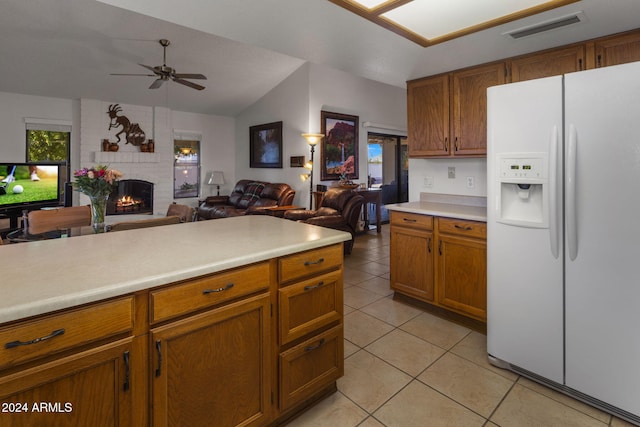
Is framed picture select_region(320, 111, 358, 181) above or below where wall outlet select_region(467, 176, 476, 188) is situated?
above

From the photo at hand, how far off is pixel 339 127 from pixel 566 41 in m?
4.29

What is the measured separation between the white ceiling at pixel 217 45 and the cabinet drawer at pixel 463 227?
1.39 m

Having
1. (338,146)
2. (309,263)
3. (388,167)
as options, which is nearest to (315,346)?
(309,263)

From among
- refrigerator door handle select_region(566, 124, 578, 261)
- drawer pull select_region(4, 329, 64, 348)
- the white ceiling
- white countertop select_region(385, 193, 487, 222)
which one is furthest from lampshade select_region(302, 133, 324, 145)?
drawer pull select_region(4, 329, 64, 348)

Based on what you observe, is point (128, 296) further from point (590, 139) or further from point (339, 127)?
point (339, 127)

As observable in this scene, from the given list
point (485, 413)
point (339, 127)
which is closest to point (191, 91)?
point (339, 127)

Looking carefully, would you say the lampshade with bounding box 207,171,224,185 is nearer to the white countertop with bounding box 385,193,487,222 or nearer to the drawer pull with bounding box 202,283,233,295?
the white countertop with bounding box 385,193,487,222

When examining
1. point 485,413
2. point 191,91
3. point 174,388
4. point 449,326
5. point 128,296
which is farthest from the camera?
point 191,91

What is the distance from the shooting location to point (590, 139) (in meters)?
1.70

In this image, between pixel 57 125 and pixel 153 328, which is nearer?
pixel 153 328

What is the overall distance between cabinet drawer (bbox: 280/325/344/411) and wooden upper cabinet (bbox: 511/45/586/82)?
2.42m

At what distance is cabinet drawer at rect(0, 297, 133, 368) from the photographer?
88 centimetres

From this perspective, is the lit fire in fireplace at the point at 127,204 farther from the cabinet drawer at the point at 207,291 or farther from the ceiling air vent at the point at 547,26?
the ceiling air vent at the point at 547,26

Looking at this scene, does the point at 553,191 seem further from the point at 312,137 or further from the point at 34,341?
the point at 312,137
